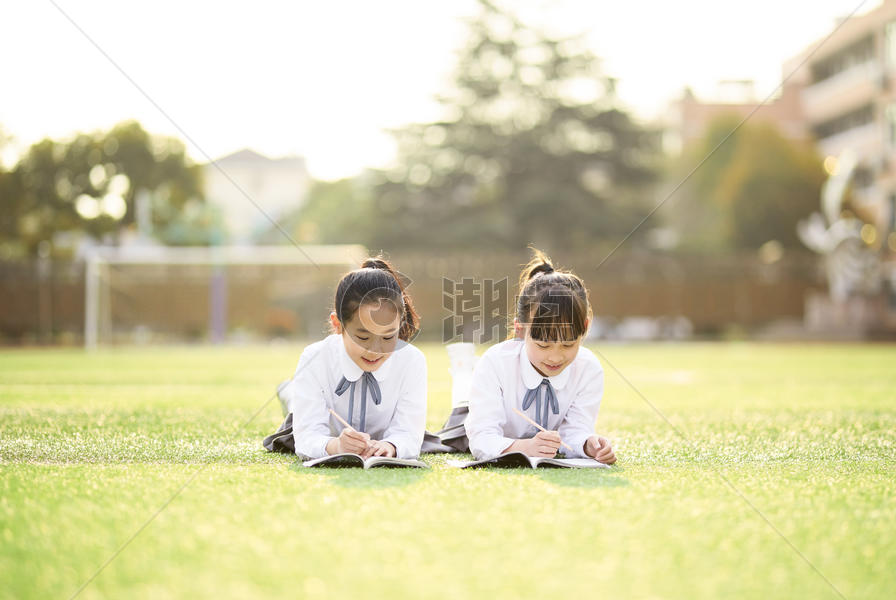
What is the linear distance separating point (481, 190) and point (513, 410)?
90.3 ft

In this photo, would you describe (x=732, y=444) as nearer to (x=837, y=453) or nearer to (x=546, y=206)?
(x=837, y=453)

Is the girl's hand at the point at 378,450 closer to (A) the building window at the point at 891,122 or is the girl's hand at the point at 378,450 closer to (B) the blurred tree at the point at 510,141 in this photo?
(B) the blurred tree at the point at 510,141

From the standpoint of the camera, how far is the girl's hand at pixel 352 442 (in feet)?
11.5

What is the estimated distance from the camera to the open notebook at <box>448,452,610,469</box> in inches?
139

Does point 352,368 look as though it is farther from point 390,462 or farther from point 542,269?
point 542,269

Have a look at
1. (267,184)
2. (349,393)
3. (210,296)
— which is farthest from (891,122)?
(267,184)

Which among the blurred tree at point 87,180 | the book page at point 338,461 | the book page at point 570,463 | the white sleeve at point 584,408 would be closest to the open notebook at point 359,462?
the book page at point 338,461

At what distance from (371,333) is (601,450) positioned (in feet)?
3.08

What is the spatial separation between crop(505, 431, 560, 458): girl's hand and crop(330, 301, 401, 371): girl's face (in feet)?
1.99

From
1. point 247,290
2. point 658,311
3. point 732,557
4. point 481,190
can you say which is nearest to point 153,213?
point 247,290

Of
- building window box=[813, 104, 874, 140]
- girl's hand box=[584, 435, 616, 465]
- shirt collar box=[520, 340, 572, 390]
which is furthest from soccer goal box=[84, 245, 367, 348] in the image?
building window box=[813, 104, 874, 140]

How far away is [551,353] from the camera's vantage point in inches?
143

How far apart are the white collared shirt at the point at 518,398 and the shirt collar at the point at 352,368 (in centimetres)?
34

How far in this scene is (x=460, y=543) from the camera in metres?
2.27
